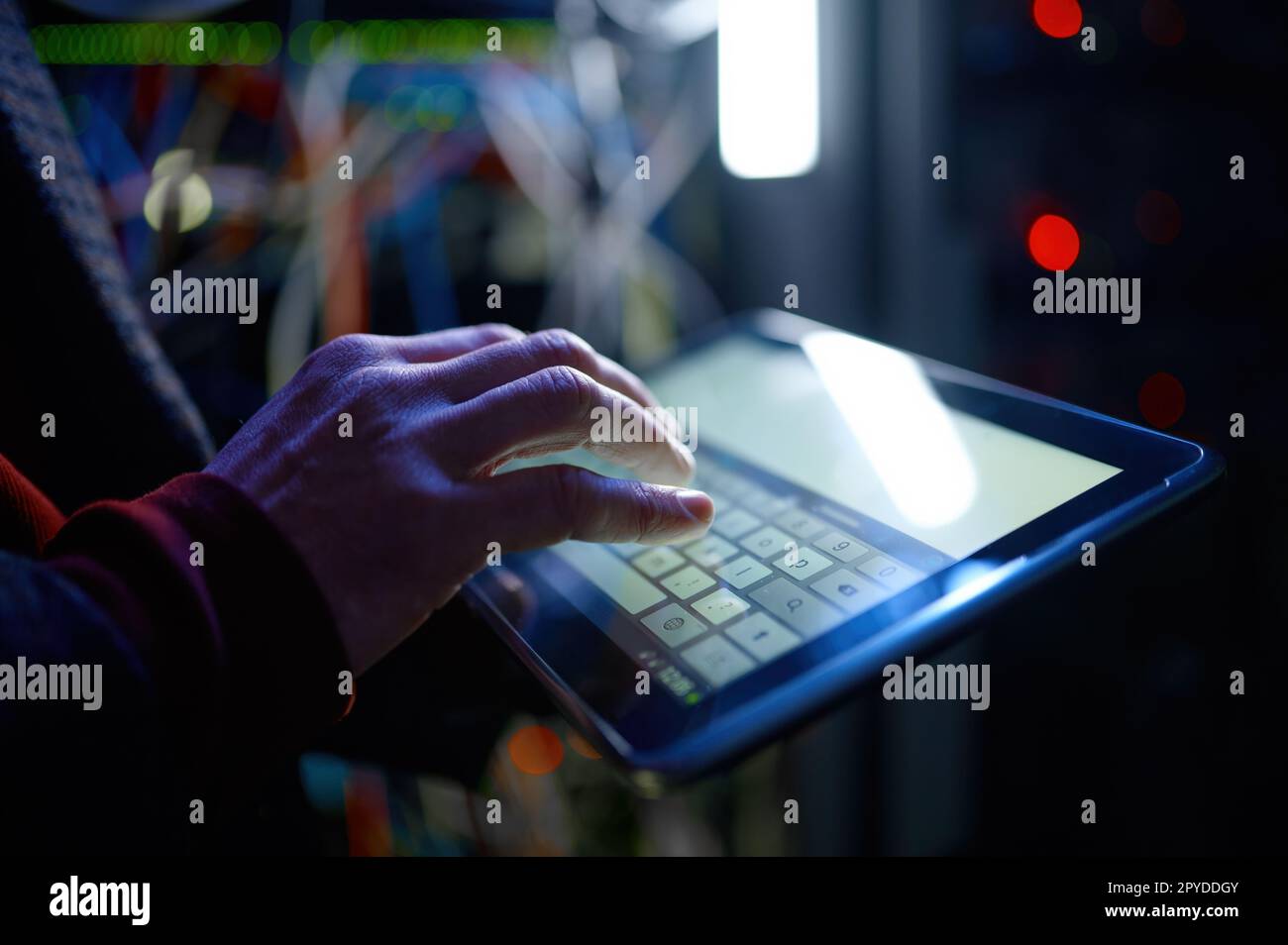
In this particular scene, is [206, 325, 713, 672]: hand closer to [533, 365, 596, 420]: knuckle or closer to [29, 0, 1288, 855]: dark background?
[533, 365, 596, 420]: knuckle

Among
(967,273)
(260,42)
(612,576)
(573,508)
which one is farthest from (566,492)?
(260,42)

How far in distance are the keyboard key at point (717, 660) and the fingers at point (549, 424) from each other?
0.12 m

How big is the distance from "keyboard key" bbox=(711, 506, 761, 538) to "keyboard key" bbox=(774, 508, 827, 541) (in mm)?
17

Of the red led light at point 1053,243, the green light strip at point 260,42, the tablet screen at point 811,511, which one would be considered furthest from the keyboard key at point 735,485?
the green light strip at point 260,42

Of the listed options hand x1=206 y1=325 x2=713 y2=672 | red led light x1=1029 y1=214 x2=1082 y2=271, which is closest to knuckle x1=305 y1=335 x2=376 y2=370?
hand x1=206 y1=325 x2=713 y2=672

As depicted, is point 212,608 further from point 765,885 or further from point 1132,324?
point 1132,324

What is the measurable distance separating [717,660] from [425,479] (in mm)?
171

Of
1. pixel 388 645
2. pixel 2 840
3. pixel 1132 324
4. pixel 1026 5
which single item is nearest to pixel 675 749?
pixel 388 645

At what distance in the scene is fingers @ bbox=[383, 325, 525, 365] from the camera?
508mm

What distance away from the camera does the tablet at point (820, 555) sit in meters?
0.39

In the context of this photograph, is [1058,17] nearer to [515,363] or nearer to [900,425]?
[900,425]

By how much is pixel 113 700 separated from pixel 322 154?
2.29 feet

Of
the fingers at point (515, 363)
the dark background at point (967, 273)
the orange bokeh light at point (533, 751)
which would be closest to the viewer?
the fingers at point (515, 363)

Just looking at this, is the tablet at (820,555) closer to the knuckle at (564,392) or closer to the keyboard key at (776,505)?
the keyboard key at (776,505)
